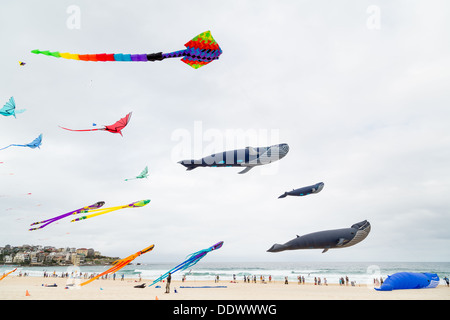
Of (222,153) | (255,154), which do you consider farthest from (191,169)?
(255,154)

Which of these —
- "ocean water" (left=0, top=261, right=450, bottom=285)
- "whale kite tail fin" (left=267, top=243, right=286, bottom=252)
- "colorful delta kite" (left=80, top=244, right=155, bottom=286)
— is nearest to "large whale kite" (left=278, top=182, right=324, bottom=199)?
"whale kite tail fin" (left=267, top=243, right=286, bottom=252)

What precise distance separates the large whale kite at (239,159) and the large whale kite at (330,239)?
3.93 m

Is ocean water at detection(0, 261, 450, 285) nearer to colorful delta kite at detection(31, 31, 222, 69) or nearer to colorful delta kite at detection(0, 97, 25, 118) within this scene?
colorful delta kite at detection(0, 97, 25, 118)

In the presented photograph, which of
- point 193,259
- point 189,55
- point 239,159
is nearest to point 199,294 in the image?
point 193,259

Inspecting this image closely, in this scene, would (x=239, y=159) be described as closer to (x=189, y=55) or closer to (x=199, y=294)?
(x=189, y=55)

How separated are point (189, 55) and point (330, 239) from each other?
902 cm

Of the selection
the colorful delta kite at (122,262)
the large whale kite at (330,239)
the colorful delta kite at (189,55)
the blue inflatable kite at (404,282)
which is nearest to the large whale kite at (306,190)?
the large whale kite at (330,239)

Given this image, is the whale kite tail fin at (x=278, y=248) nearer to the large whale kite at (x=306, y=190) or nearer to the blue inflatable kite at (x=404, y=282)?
the large whale kite at (x=306, y=190)

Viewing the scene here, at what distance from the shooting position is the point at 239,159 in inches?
503
